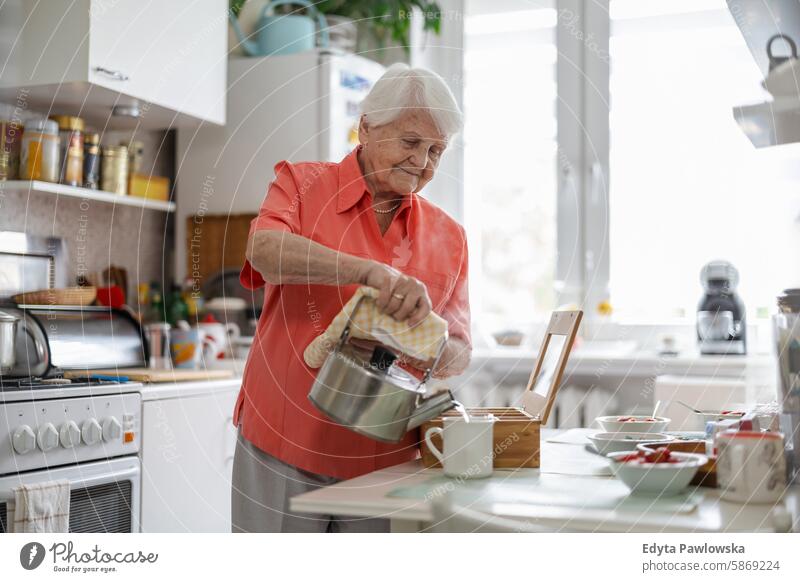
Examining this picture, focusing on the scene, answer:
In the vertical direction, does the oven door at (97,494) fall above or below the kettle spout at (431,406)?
below

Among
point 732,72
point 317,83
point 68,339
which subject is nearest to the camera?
point 68,339

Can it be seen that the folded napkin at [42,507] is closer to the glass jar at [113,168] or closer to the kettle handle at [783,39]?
the glass jar at [113,168]

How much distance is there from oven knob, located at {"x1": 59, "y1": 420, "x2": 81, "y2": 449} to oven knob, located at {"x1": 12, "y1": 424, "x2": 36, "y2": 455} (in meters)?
0.08

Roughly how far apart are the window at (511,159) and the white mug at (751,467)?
203 cm

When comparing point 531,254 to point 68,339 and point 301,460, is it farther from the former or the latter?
point 301,460

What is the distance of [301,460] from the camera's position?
129cm

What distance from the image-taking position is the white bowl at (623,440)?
3.69 feet

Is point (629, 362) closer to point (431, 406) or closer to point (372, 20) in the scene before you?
point (372, 20)

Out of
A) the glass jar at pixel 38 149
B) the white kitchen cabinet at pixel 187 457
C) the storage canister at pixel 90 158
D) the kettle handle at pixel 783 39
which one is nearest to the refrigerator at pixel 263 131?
the storage canister at pixel 90 158

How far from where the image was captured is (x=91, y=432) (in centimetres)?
175

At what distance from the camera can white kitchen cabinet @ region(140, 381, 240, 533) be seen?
1944 mm

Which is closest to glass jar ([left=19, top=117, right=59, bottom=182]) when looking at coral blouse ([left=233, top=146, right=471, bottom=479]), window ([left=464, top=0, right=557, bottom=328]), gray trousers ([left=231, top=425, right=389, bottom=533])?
coral blouse ([left=233, top=146, right=471, bottom=479])
